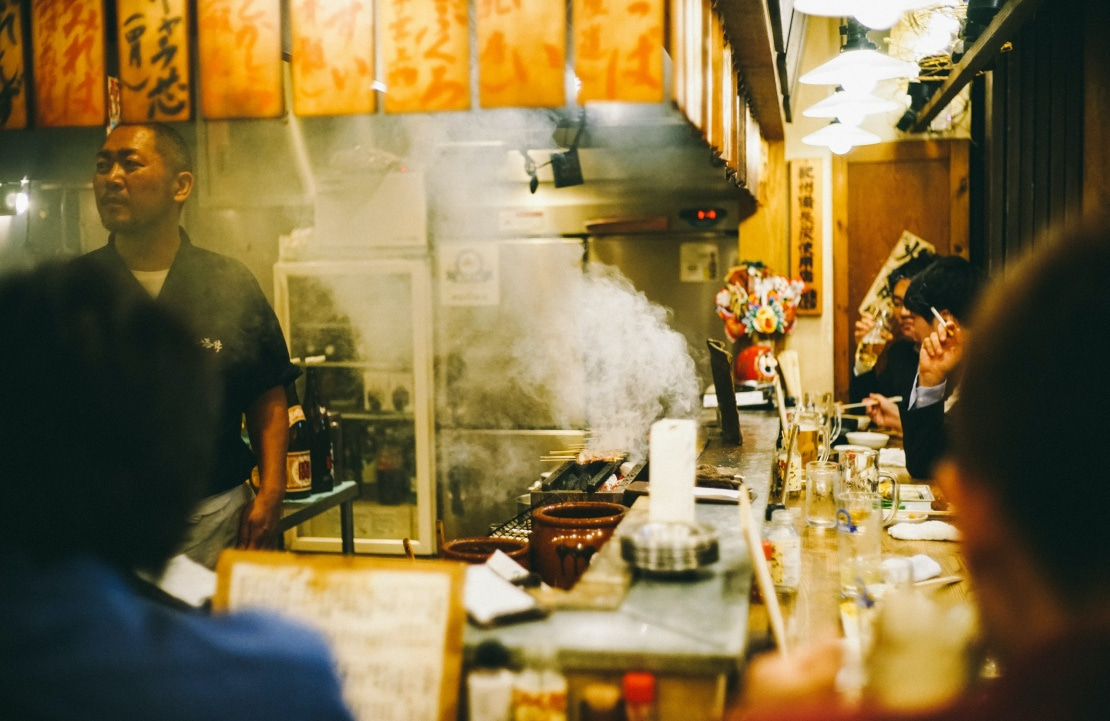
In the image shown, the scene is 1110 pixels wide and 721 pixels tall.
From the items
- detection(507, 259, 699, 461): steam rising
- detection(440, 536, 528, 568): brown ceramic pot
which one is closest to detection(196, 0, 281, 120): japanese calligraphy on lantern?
detection(440, 536, 528, 568): brown ceramic pot

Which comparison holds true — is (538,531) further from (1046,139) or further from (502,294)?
(502,294)

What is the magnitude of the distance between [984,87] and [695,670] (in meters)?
7.30

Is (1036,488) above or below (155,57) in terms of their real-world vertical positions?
below

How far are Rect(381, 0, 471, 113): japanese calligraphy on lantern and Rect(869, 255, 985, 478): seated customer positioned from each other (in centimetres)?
245

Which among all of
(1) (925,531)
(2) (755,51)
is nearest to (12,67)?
(2) (755,51)

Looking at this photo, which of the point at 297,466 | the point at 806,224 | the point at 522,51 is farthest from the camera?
the point at 806,224

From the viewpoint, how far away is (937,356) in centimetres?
431

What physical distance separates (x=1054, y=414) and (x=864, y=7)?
2793mm

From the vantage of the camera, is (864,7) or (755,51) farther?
(755,51)

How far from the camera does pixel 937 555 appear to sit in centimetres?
307

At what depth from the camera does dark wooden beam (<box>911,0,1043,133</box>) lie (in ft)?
12.6

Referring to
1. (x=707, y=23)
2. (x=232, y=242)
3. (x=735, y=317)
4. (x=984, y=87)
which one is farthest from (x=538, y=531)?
(x=984, y=87)

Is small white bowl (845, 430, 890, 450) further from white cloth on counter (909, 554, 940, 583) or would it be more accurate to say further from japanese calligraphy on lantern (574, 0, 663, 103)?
japanese calligraphy on lantern (574, 0, 663, 103)

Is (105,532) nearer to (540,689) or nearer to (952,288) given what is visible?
(540,689)
